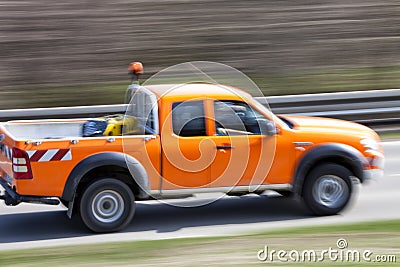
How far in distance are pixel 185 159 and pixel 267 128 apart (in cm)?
111

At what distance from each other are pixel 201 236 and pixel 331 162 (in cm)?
205

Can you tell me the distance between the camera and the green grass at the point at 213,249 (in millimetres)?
7348

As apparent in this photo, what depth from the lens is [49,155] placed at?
9.16 m

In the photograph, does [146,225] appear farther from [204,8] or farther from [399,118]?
[204,8]

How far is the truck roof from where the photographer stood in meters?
9.66

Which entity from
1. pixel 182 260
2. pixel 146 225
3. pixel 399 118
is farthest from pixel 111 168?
pixel 399 118

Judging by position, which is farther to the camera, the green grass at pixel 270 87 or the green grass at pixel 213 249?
the green grass at pixel 270 87

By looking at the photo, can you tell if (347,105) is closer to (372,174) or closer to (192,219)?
(372,174)

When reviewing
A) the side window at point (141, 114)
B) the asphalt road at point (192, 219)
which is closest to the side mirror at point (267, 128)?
the asphalt road at point (192, 219)

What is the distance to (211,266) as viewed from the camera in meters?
7.00

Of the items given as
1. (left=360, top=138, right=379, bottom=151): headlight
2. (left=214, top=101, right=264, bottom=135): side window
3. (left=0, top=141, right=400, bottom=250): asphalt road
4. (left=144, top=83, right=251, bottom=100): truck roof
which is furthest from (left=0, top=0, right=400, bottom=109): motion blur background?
(left=360, top=138, right=379, bottom=151): headlight

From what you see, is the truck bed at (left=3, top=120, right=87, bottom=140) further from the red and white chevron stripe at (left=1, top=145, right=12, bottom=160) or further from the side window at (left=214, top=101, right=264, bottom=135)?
the side window at (left=214, top=101, right=264, bottom=135)

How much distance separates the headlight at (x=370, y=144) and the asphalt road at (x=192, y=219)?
0.84m

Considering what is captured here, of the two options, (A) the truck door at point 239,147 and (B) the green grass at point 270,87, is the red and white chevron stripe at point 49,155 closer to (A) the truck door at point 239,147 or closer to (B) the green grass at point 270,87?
(A) the truck door at point 239,147
